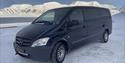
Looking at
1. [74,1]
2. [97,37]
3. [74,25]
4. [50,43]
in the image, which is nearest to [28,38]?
[50,43]

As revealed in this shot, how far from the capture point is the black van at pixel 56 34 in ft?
12.5

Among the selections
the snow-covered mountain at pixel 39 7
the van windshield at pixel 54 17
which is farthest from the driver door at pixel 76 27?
the snow-covered mountain at pixel 39 7

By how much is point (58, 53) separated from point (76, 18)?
1.20 metres

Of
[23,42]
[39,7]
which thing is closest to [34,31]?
[23,42]

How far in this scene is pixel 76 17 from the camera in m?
4.70

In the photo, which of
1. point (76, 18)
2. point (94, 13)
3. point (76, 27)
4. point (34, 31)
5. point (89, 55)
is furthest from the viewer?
point (94, 13)

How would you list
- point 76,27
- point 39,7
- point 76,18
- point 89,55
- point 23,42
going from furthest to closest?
point 39,7 < point 89,55 < point 76,18 < point 76,27 < point 23,42

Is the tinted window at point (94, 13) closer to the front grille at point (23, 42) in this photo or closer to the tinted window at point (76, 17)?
the tinted window at point (76, 17)

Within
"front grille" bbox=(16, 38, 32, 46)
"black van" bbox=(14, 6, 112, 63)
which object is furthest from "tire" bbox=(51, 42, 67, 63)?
"front grille" bbox=(16, 38, 32, 46)

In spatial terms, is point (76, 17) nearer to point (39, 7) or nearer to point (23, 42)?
point (23, 42)

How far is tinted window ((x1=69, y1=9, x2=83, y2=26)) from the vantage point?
4.50 meters

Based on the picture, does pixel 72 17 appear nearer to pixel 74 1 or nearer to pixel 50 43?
pixel 50 43

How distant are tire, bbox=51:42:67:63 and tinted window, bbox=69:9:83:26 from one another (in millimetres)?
718

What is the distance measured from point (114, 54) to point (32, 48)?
2.46 metres
